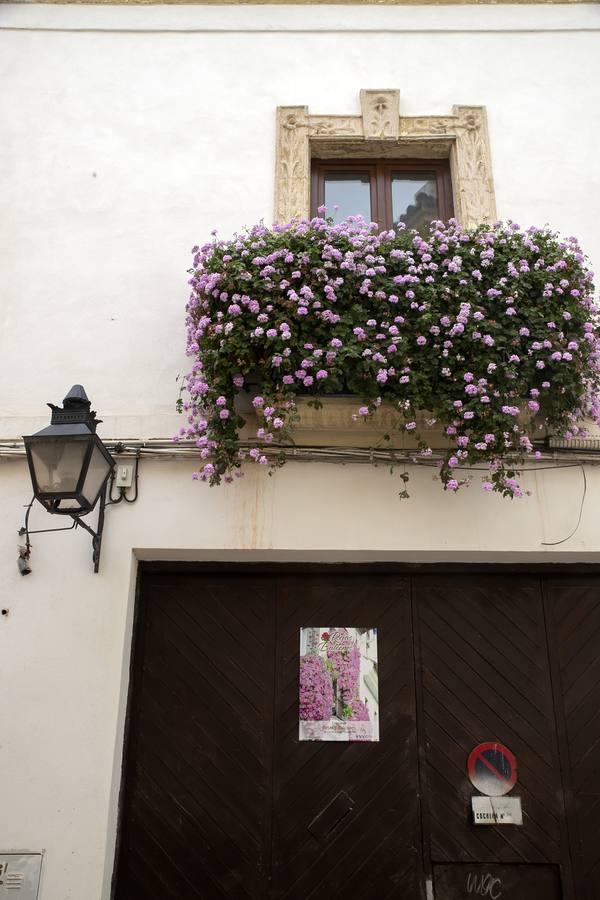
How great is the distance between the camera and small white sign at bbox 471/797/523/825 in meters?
4.32

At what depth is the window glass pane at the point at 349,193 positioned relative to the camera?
556cm

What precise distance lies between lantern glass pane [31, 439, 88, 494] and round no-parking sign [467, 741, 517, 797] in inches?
105

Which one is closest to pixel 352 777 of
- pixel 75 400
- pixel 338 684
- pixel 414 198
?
pixel 338 684

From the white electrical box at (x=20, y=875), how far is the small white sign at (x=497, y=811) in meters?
2.30

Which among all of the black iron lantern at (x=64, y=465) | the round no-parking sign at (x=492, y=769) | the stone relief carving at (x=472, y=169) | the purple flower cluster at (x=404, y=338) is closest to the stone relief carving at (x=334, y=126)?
the stone relief carving at (x=472, y=169)

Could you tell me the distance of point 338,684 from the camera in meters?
4.57

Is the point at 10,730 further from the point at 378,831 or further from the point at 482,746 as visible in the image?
the point at 482,746

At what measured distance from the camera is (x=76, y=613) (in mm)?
4410

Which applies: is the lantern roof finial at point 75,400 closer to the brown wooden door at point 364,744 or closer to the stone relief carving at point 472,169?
the brown wooden door at point 364,744

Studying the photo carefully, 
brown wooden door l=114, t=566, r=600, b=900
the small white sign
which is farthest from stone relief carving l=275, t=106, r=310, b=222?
the small white sign

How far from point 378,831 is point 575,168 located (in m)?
4.42

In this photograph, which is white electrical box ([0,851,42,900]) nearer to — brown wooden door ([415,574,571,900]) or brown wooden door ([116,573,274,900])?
brown wooden door ([116,573,274,900])

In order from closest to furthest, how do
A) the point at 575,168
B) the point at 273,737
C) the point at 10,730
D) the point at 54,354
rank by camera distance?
1. the point at 10,730
2. the point at 273,737
3. the point at 54,354
4. the point at 575,168

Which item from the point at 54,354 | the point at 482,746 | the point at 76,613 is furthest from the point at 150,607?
the point at 482,746
